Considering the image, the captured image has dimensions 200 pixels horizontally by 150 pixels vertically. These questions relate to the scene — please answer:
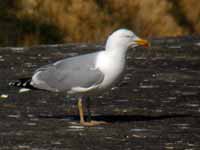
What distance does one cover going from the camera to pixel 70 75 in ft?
25.0

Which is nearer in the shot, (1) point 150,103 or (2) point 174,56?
(1) point 150,103

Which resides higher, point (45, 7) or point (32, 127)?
point (45, 7)

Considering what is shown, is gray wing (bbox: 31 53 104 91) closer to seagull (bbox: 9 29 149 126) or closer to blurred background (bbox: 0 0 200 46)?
seagull (bbox: 9 29 149 126)

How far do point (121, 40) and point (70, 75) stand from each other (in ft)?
1.48

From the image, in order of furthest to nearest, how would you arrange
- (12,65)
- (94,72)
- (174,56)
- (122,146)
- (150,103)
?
(174,56) < (12,65) < (150,103) < (94,72) < (122,146)

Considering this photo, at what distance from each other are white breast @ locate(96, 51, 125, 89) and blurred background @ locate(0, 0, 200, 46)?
4272 mm

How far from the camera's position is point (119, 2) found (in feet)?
39.4

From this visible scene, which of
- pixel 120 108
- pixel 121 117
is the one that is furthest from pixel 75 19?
pixel 121 117

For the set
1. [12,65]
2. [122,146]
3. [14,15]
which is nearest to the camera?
[122,146]

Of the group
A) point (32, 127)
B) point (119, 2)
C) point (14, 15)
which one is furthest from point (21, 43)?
point (32, 127)

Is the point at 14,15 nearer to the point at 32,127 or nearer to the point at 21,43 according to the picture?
the point at 21,43

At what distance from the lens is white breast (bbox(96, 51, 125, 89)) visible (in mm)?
7434

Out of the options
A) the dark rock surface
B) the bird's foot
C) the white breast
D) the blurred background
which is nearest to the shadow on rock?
the dark rock surface

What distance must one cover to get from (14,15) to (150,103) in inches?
141
